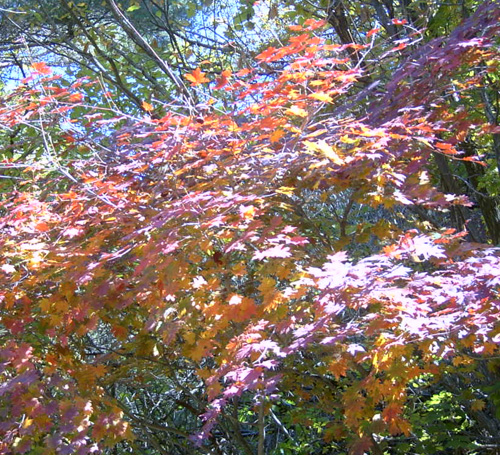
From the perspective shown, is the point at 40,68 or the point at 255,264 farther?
the point at 255,264

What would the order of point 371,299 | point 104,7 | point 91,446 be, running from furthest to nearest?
point 104,7
point 91,446
point 371,299

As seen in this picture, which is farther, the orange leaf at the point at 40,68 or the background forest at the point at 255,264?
the orange leaf at the point at 40,68

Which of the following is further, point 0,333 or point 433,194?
point 0,333

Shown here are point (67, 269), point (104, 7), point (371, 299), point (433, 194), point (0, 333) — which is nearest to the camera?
point (371, 299)

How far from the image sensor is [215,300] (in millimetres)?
2404

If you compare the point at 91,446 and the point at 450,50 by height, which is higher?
the point at 450,50

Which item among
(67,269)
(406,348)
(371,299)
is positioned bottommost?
(406,348)

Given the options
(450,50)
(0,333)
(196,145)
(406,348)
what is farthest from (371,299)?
(0,333)

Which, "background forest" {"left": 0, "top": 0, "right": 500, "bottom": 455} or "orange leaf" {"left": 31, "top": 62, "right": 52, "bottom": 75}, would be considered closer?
"background forest" {"left": 0, "top": 0, "right": 500, "bottom": 455}

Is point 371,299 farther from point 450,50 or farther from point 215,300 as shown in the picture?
point 450,50

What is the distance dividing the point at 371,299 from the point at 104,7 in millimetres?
4724

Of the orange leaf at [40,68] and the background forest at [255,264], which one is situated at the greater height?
the orange leaf at [40,68]

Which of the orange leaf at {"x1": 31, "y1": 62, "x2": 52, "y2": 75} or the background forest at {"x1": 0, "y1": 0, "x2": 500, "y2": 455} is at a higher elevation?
the orange leaf at {"x1": 31, "y1": 62, "x2": 52, "y2": 75}

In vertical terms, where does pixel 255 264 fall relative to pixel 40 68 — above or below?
below
